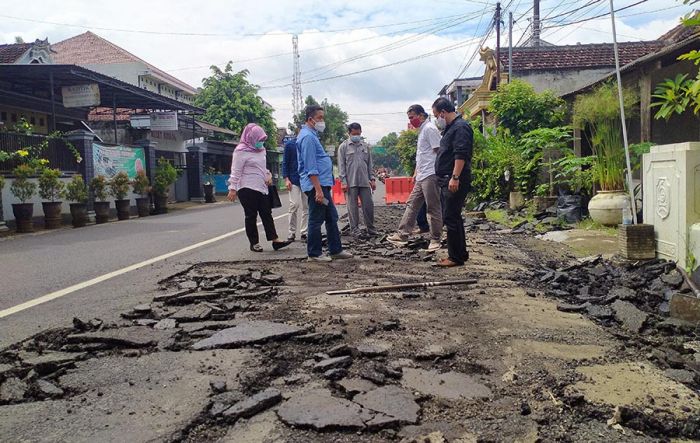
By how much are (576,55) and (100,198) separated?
746 inches

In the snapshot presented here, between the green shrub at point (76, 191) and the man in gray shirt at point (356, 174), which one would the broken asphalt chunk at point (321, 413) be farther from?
the green shrub at point (76, 191)

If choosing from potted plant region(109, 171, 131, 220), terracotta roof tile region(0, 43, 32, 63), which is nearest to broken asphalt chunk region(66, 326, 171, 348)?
potted plant region(109, 171, 131, 220)

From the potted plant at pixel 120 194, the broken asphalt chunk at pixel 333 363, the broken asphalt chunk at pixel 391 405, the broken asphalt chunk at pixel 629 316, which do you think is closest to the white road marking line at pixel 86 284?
the broken asphalt chunk at pixel 333 363

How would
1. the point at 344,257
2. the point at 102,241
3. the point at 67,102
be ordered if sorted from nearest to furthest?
1. the point at 344,257
2. the point at 102,241
3. the point at 67,102

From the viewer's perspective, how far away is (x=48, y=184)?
13.9 m

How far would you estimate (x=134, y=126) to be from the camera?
2386 cm

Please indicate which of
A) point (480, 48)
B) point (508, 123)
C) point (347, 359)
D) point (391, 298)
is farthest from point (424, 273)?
point (480, 48)

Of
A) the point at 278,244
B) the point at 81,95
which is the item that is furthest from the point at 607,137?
the point at 81,95

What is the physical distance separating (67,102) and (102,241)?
10.6m

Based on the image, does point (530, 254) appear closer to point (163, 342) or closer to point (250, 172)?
point (250, 172)

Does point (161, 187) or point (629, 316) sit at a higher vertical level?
point (161, 187)

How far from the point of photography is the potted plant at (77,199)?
1455 cm

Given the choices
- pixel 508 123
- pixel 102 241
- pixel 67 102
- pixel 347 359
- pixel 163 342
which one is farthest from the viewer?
pixel 67 102

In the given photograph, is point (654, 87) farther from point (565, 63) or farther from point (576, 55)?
point (576, 55)
